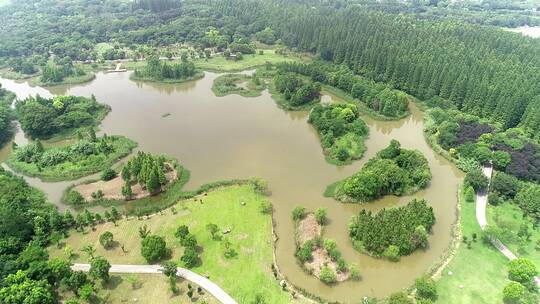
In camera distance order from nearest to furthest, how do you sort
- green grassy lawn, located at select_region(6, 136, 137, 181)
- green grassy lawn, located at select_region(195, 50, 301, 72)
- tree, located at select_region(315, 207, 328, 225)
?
tree, located at select_region(315, 207, 328, 225), green grassy lawn, located at select_region(6, 136, 137, 181), green grassy lawn, located at select_region(195, 50, 301, 72)

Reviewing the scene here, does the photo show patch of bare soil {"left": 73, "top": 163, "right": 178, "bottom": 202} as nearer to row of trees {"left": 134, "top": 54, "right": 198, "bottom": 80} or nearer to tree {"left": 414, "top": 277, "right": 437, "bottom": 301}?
tree {"left": 414, "top": 277, "right": 437, "bottom": 301}

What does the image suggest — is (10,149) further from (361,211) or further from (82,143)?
(361,211)

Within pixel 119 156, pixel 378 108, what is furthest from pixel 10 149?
pixel 378 108

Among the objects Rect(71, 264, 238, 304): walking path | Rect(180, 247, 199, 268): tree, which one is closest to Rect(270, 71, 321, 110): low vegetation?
Rect(180, 247, 199, 268): tree

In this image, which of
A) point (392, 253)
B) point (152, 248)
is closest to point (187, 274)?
point (152, 248)

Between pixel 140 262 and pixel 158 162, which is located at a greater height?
pixel 158 162

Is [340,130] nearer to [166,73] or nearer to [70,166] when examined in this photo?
[70,166]

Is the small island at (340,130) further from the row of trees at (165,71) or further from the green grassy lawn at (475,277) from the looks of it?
the row of trees at (165,71)
